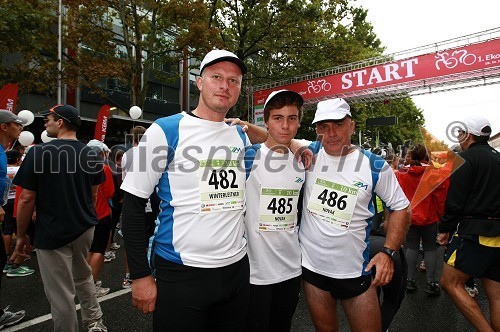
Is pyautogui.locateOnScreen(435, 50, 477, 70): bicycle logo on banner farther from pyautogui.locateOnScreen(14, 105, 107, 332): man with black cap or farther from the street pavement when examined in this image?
pyautogui.locateOnScreen(14, 105, 107, 332): man with black cap

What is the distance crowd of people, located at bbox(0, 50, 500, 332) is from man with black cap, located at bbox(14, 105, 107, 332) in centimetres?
1

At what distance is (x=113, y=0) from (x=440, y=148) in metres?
13.0

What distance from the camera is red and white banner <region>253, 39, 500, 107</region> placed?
9.16m

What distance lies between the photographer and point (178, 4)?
12078 mm

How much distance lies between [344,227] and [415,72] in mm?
9967

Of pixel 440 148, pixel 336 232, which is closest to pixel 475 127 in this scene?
pixel 336 232

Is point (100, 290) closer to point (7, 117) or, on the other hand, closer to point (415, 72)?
point (7, 117)

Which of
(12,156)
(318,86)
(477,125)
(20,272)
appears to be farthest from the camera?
(318,86)

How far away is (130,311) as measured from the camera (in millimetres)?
3836

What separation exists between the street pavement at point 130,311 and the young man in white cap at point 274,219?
1.49m

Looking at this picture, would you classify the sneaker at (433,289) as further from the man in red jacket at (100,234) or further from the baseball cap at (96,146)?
the baseball cap at (96,146)

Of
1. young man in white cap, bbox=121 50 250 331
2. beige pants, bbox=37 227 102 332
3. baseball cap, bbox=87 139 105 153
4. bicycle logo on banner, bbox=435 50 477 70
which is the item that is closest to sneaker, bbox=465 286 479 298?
young man in white cap, bbox=121 50 250 331

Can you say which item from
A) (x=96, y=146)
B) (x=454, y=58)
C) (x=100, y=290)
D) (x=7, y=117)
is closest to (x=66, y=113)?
(x=7, y=117)

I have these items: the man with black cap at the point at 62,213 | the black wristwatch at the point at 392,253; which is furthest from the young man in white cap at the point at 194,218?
the man with black cap at the point at 62,213
